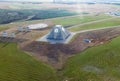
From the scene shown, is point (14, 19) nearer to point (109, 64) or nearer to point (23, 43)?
point (23, 43)

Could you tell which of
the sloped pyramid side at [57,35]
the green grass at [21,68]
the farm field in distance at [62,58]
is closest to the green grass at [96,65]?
the farm field in distance at [62,58]

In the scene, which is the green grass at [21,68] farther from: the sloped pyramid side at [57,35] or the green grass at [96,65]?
the sloped pyramid side at [57,35]

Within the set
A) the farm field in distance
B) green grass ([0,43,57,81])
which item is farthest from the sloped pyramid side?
green grass ([0,43,57,81])

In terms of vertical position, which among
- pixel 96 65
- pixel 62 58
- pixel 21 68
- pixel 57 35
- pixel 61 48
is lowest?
pixel 62 58

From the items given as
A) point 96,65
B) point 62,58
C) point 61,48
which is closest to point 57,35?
point 61,48

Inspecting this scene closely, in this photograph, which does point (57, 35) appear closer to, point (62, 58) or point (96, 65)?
point (62, 58)
